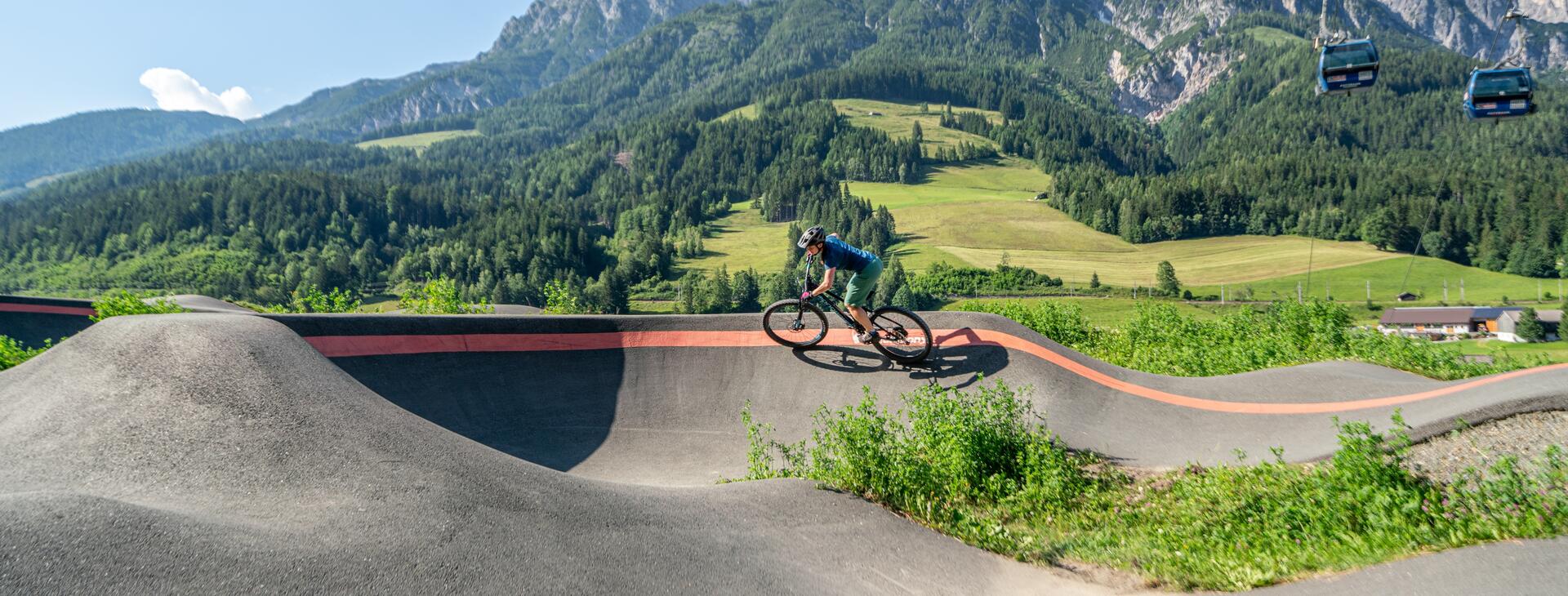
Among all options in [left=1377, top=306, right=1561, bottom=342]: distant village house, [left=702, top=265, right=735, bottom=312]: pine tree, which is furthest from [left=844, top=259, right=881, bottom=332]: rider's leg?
[left=1377, top=306, right=1561, bottom=342]: distant village house

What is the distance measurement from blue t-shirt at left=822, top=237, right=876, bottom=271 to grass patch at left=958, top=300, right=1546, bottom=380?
5.00 meters

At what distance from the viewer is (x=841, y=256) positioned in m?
11.0

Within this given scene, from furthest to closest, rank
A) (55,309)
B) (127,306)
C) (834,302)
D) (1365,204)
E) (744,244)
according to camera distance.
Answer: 1. (744,244)
2. (1365,204)
3. (55,309)
4. (127,306)
5. (834,302)

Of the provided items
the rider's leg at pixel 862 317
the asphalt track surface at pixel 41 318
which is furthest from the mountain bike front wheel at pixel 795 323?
the asphalt track surface at pixel 41 318

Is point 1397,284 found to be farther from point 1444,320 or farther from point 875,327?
point 875,327

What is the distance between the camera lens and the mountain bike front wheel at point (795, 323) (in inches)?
471

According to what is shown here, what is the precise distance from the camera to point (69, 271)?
143 meters

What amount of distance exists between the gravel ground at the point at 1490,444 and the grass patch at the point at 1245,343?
22.9 ft

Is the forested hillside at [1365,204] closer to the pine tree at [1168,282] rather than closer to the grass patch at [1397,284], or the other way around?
the grass patch at [1397,284]

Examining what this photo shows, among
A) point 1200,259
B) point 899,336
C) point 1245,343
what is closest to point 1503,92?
point 1245,343

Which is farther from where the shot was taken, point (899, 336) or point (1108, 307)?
point (1108, 307)

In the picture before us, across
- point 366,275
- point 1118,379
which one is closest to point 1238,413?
point 1118,379

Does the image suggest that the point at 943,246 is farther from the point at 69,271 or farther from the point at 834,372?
the point at 69,271

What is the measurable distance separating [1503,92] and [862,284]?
20.7 m
